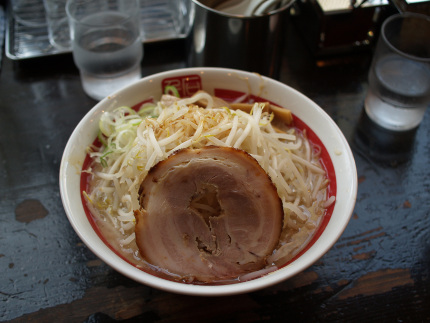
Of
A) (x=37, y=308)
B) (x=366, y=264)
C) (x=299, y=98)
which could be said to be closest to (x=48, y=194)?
(x=37, y=308)

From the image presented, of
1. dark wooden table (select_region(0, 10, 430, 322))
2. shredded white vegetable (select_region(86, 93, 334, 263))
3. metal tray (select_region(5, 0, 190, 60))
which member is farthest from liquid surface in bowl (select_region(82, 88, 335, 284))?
metal tray (select_region(5, 0, 190, 60))

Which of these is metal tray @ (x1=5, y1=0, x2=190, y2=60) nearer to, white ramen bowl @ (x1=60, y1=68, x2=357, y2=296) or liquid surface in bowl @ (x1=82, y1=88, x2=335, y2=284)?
white ramen bowl @ (x1=60, y1=68, x2=357, y2=296)

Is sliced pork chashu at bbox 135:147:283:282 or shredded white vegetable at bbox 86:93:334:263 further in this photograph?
shredded white vegetable at bbox 86:93:334:263

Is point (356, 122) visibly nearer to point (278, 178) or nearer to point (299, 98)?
point (299, 98)

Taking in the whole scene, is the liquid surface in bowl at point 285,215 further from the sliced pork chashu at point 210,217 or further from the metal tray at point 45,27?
the metal tray at point 45,27

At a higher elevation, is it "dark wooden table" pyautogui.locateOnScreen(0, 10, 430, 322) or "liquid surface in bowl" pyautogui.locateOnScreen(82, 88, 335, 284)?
"liquid surface in bowl" pyautogui.locateOnScreen(82, 88, 335, 284)

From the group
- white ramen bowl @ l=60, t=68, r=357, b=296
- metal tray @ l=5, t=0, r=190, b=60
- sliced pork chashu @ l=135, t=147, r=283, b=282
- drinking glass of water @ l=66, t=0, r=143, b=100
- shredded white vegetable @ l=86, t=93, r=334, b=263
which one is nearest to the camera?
white ramen bowl @ l=60, t=68, r=357, b=296

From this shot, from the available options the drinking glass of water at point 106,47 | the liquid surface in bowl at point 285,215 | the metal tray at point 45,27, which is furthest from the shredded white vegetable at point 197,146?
the metal tray at point 45,27
